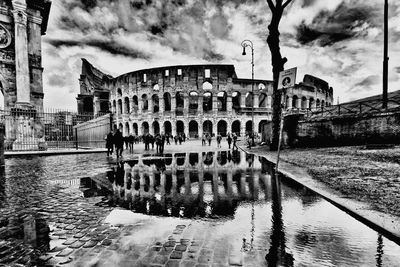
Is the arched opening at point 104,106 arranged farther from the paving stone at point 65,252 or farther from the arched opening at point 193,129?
the paving stone at point 65,252

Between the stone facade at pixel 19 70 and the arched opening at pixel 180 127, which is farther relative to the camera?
the arched opening at pixel 180 127

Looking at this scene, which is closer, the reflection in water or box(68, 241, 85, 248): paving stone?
the reflection in water

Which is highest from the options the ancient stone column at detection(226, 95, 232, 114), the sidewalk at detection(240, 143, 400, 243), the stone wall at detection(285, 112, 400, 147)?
the ancient stone column at detection(226, 95, 232, 114)

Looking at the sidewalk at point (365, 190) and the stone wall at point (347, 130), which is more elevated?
the stone wall at point (347, 130)

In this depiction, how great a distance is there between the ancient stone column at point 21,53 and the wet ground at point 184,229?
13973 millimetres

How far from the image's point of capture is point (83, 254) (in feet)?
6.24

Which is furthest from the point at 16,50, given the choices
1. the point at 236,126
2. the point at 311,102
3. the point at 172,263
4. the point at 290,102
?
the point at 311,102

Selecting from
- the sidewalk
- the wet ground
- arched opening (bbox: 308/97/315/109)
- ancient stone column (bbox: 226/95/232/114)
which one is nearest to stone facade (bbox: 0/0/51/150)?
the wet ground


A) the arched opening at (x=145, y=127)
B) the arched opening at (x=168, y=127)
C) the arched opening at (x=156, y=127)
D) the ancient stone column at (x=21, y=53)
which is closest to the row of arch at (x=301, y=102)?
the arched opening at (x=168, y=127)

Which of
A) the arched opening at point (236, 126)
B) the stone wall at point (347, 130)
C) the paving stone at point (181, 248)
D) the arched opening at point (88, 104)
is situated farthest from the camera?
the arched opening at point (88, 104)

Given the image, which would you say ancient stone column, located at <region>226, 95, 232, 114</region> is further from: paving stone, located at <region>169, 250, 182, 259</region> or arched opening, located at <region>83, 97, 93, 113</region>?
paving stone, located at <region>169, 250, 182, 259</region>

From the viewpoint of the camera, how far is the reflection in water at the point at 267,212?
6.07 feet

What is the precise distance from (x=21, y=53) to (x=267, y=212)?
18.8 m

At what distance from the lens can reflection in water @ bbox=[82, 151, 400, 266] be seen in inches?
72.8
